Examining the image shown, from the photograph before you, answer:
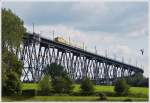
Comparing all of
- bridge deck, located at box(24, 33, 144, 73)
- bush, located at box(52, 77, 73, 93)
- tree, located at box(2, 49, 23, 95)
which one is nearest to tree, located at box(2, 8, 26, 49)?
tree, located at box(2, 49, 23, 95)

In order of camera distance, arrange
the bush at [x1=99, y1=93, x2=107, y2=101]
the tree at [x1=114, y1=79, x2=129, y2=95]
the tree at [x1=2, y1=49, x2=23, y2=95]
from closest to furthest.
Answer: the bush at [x1=99, y1=93, x2=107, y2=101], the tree at [x1=2, y1=49, x2=23, y2=95], the tree at [x1=114, y1=79, x2=129, y2=95]

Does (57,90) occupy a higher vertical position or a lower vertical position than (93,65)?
lower

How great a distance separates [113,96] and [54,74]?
39.3 feet

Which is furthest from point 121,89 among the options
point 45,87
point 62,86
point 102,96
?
point 45,87

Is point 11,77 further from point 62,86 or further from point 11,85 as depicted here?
point 62,86

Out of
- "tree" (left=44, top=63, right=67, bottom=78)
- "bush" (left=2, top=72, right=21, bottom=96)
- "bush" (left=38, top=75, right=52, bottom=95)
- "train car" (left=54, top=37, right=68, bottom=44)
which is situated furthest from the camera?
"train car" (left=54, top=37, right=68, bottom=44)

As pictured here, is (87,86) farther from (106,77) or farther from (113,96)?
(106,77)

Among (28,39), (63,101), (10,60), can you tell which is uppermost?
(28,39)

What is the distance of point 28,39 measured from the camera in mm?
45500

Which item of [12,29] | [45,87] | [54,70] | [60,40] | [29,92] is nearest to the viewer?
[29,92]

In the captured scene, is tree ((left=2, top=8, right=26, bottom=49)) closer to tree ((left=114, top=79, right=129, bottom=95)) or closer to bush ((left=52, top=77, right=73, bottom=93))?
bush ((left=52, top=77, right=73, bottom=93))

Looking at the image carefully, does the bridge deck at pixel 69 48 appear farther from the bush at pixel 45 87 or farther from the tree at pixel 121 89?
the tree at pixel 121 89

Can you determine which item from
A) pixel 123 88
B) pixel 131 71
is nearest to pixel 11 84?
pixel 123 88

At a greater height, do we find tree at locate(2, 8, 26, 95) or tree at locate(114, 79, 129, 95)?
tree at locate(2, 8, 26, 95)
